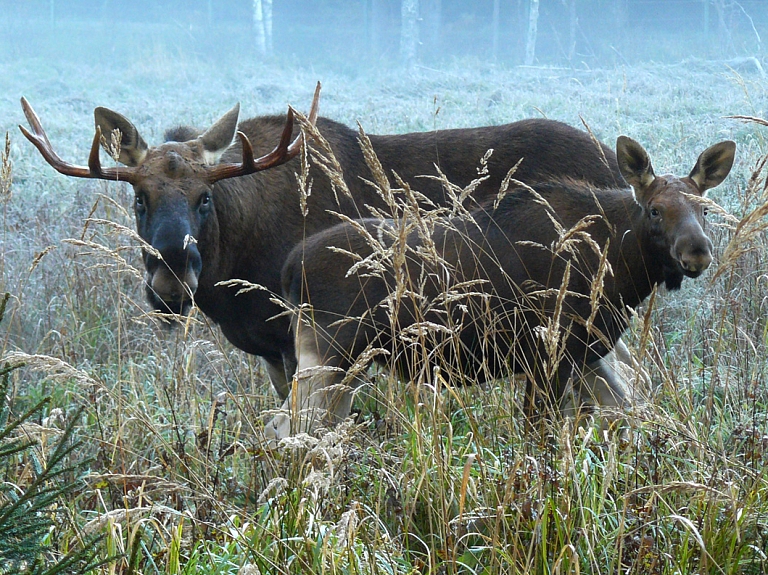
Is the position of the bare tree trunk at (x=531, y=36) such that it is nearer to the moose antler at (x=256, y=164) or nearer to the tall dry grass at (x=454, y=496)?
the moose antler at (x=256, y=164)

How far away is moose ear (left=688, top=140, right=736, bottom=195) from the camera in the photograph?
4035 millimetres

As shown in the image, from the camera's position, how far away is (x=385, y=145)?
5.83 meters

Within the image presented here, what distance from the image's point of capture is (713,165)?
13.4ft

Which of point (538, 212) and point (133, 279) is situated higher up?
point (538, 212)

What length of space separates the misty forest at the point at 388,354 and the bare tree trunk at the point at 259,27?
1232cm

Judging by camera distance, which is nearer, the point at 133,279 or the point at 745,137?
the point at 133,279

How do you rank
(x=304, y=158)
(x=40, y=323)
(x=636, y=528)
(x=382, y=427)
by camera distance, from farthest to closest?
(x=40, y=323) → (x=382, y=427) → (x=304, y=158) → (x=636, y=528)

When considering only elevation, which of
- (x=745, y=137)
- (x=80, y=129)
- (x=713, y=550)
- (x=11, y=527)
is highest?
(x=11, y=527)

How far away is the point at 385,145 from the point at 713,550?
12.3 ft

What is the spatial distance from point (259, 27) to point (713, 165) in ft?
71.1

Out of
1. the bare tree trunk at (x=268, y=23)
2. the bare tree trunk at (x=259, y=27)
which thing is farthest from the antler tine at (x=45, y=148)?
the bare tree trunk at (x=268, y=23)

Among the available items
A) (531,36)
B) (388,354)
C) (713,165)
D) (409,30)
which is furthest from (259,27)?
(388,354)

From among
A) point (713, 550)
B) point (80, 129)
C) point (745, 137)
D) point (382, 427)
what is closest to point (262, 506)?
point (382, 427)

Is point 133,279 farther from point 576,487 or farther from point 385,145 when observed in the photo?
point 576,487
